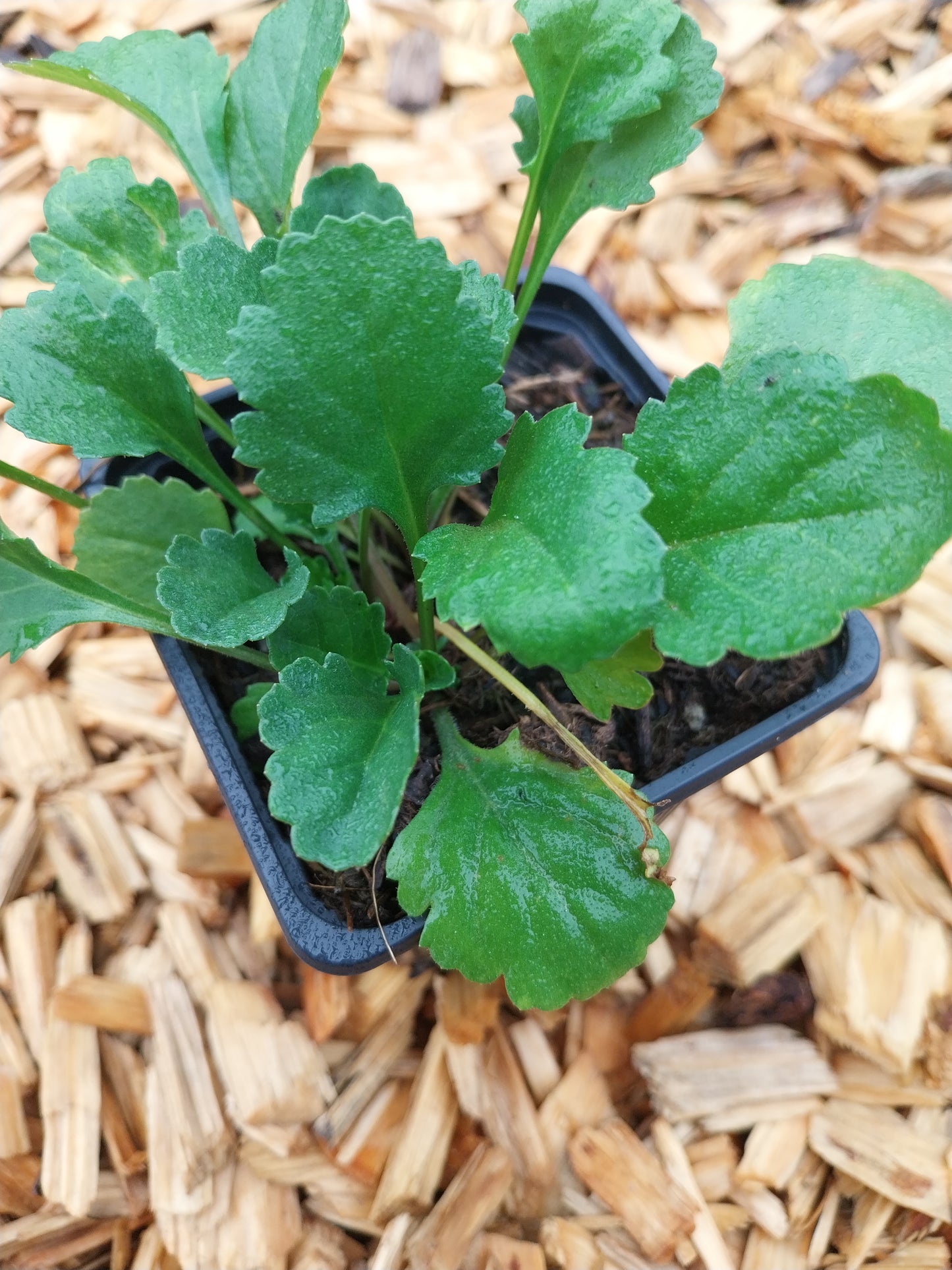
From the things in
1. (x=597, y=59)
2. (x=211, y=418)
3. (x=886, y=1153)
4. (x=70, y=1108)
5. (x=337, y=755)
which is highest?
(x=597, y=59)

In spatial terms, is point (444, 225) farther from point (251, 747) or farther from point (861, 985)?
point (861, 985)

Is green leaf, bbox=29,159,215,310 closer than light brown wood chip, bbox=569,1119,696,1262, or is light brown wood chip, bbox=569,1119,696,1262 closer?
green leaf, bbox=29,159,215,310

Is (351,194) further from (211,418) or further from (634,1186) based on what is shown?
(634,1186)

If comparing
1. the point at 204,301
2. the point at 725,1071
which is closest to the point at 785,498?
the point at 204,301

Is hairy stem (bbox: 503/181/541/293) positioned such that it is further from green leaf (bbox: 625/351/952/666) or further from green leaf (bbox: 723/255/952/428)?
green leaf (bbox: 625/351/952/666)

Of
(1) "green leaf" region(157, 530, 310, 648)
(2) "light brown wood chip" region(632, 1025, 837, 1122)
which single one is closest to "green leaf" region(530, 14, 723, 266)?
(1) "green leaf" region(157, 530, 310, 648)

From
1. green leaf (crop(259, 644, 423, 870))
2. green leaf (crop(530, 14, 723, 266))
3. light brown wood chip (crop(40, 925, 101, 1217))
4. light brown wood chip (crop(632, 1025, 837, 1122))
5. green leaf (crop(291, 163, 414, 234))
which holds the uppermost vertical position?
green leaf (crop(291, 163, 414, 234))

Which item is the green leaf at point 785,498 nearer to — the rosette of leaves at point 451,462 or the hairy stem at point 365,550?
the rosette of leaves at point 451,462
